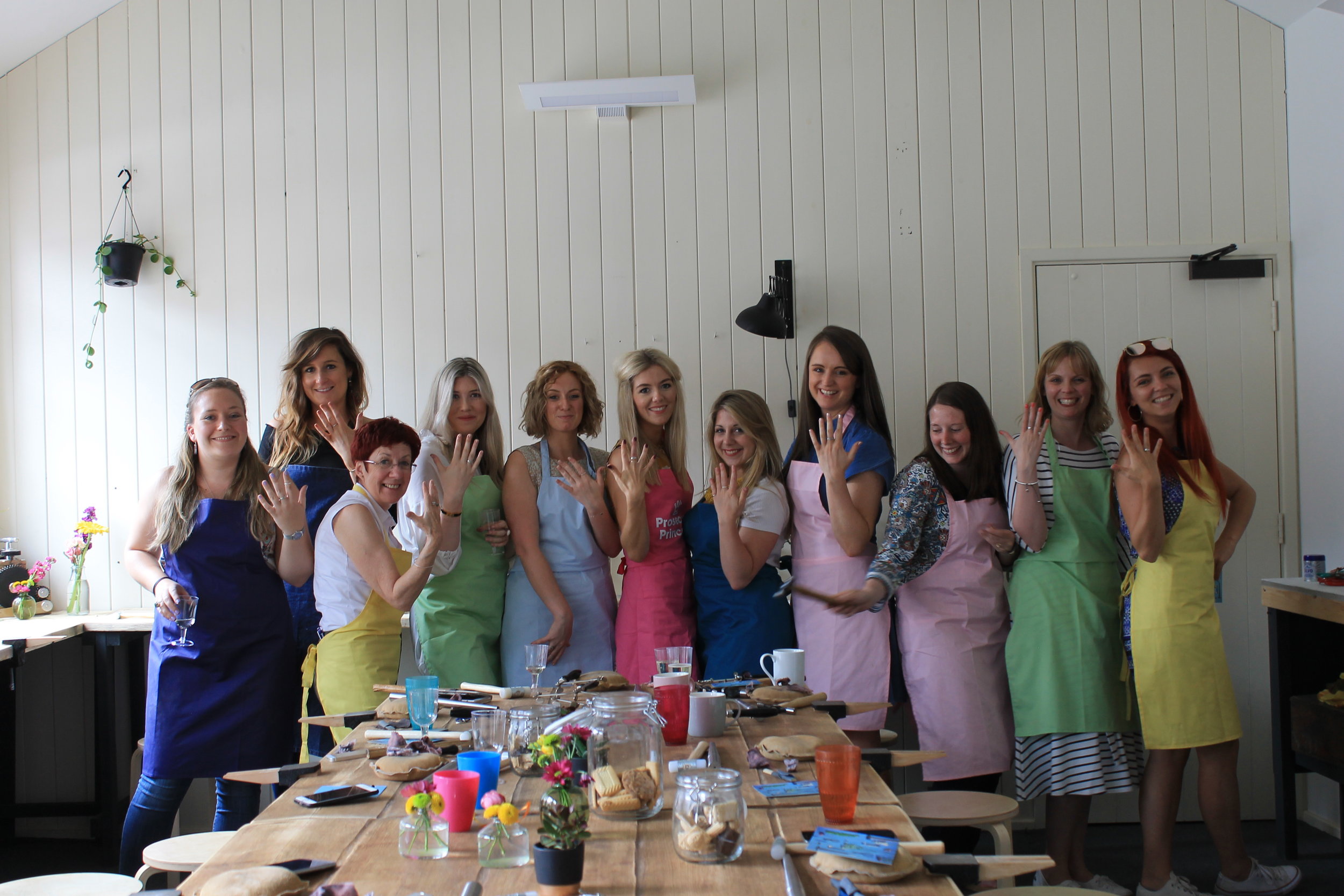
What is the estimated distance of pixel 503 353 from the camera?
13.0ft

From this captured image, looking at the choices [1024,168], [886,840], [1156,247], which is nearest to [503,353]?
[1024,168]

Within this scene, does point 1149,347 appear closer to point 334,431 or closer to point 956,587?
point 956,587

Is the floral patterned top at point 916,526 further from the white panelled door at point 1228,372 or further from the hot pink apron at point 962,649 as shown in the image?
the white panelled door at point 1228,372

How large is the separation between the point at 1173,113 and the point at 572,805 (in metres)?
3.86

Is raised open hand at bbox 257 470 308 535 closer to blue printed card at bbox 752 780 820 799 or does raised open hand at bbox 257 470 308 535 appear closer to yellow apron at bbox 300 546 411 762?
yellow apron at bbox 300 546 411 762

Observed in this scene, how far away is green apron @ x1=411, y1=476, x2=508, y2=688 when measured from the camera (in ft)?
9.29

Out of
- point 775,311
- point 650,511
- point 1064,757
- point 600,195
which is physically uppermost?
point 600,195

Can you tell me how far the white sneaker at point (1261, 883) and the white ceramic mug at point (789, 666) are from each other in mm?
1750

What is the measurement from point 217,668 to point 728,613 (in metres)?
1.46

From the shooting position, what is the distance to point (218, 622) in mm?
2727

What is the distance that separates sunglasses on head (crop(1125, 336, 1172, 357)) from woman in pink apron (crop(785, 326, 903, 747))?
0.78 metres

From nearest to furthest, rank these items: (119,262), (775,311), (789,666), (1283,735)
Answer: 1. (789,666)
2. (1283,735)
3. (775,311)
4. (119,262)

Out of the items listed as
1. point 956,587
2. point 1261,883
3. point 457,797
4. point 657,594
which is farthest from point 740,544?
point 1261,883

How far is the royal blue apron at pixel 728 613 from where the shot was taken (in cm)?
295
